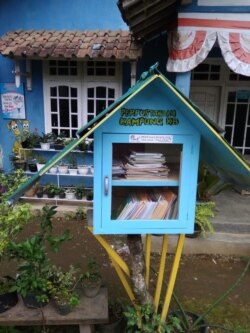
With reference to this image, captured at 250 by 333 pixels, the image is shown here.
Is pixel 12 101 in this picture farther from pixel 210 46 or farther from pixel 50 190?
pixel 210 46

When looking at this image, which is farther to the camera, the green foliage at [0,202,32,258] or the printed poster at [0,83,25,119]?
the printed poster at [0,83,25,119]

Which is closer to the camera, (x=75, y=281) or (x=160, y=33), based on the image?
(x=75, y=281)

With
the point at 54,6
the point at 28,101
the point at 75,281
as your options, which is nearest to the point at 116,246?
the point at 75,281

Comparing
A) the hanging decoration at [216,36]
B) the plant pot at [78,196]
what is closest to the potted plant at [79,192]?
the plant pot at [78,196]

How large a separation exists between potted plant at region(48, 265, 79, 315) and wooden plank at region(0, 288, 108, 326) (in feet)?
0.21

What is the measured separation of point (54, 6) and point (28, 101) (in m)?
2.01

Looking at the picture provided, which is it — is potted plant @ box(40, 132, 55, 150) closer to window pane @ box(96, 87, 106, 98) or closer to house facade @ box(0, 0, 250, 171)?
house facade @ box(0, 0, 250, 171)

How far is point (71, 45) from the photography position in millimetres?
5711

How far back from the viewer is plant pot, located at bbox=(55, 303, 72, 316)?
267 cm

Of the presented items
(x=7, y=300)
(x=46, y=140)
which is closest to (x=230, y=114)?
(x=46, y=140)

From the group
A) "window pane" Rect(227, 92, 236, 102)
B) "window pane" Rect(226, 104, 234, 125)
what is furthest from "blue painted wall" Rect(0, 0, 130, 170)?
"window pane" Rect(226, 104, 234, 125)

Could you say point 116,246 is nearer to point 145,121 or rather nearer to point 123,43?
point 145,121

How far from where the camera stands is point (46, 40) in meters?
5.94

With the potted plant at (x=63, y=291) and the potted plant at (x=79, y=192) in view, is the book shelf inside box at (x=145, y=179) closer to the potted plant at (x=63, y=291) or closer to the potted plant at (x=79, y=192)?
the potted plant at (x=63, y=291)
